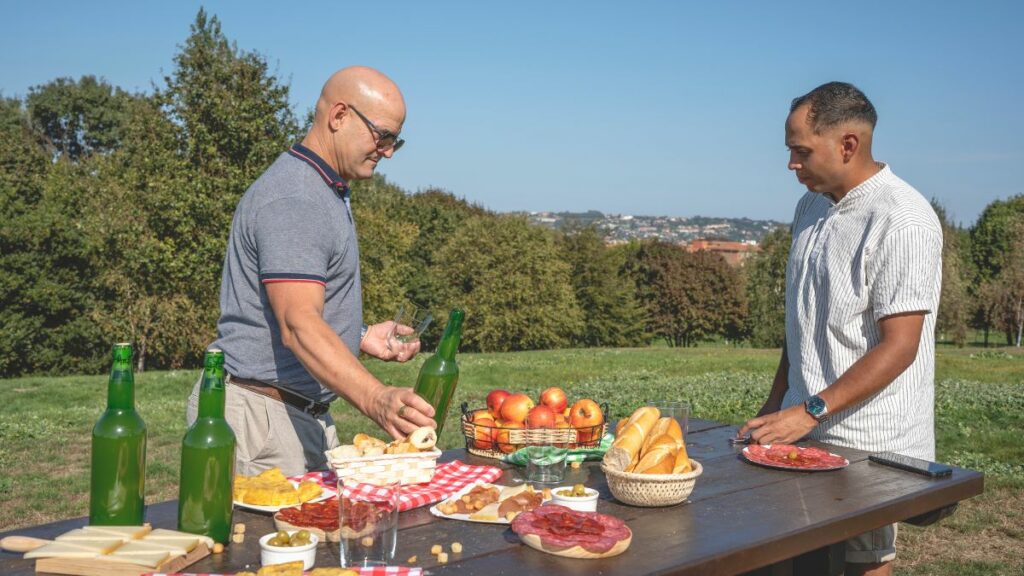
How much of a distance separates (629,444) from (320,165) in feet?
5.40

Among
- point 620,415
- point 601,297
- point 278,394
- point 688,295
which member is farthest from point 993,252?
point 278,394

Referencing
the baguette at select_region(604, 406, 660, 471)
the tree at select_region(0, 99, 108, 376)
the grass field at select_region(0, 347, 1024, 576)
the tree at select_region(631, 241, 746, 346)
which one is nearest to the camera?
the baguette at select_region(604, 406, 660, 471)

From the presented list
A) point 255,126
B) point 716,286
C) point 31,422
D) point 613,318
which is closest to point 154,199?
point 255,126

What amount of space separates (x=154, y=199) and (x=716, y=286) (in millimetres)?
36600

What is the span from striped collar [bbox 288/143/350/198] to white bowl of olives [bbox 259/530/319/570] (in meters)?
1.63

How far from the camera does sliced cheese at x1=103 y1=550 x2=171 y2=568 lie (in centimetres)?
213

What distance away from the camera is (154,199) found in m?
22.7

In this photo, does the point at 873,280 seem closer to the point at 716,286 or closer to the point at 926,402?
the point at 926,402

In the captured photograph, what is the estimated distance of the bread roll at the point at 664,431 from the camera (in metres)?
3.11

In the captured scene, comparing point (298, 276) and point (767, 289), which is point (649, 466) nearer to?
point (298, 276)

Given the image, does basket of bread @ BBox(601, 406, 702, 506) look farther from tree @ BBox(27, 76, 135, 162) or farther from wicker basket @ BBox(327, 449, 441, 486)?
tree @ BBox(27, 76, 135, 162)

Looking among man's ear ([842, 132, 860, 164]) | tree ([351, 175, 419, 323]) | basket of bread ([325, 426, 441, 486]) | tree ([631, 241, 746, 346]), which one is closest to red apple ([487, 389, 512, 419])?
basket of bread ([325, 426, 441, 486])

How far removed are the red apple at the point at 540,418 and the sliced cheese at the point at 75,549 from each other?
175 centimetres

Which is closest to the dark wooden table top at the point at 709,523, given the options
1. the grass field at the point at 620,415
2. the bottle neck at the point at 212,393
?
the bottle neck at the point at 212,393
